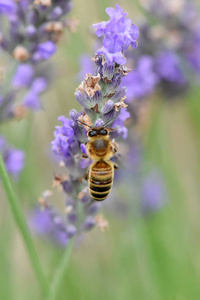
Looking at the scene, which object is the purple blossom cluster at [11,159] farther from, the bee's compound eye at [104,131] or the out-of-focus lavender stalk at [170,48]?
the out-of-focus lavender stalk at [170,48]

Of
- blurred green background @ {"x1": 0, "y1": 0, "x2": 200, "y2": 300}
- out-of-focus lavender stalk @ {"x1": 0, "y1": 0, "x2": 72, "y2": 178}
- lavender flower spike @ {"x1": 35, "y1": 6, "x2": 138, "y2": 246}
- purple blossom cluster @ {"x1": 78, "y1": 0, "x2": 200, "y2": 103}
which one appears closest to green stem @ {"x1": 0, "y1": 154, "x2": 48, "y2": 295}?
lavender flower spike @ {"x1": 35, "y1": 6, "x2": 138, "y2": 246}

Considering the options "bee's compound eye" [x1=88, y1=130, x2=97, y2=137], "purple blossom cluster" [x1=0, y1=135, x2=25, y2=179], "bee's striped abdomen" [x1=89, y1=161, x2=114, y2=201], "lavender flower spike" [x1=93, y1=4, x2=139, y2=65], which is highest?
"purple blossom cluster" [x1=0, y1=135, x2=25, y2=179]

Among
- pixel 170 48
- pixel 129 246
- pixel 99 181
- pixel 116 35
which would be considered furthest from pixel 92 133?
pixel 129 246

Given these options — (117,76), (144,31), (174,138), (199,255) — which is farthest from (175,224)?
(117,76)

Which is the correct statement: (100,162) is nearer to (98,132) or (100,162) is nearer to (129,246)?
(98,132)

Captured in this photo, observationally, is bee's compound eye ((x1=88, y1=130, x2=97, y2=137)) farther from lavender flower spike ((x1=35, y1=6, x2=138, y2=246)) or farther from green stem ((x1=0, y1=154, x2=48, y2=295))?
green stem ((x1=0, y1=154, x2=48, y2=295))

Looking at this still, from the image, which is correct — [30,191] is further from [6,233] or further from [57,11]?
[57,11]

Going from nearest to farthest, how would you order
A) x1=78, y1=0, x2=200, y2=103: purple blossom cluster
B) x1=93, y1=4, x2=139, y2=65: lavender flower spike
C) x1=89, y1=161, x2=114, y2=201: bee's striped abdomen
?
x1=93, y1=4, x2=139, y2=65: lavender flower spike < x1=89, y1=161, x2=114, y2=201: bee's striped abdomen < x1=78, y1=0, x2=200, y2=103: purple blossom cluster
